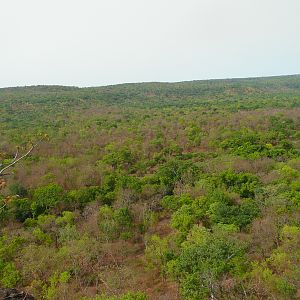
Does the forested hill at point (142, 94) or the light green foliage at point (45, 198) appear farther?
the forested hill at point (142, 94)

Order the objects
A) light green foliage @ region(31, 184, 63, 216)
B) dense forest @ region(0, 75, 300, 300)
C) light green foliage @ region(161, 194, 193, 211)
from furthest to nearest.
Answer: light green foliage @ region(31, 184, 63, 216)
light green foliage @ region(161, 194, 193, 211)
dense forest @ region(0, 75, 300, 300)

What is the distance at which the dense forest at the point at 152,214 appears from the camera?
15773mm

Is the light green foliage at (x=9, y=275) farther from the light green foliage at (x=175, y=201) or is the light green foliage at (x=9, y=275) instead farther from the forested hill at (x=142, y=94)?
the forested hill at (x=142, y=94)

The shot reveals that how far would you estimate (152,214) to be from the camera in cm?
2450

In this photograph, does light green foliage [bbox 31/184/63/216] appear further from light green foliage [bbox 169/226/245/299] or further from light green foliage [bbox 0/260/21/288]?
light green foliage [bbox 169/226/245/299]

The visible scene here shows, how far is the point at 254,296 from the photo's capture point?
48.0 ft

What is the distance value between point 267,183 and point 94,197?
12.6 meters

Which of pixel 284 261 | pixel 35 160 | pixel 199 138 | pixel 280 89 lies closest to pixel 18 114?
pixel 35 160

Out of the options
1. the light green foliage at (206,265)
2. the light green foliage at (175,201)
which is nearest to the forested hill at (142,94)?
the light green foliage at (175,201)

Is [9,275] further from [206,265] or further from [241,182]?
[241,182]

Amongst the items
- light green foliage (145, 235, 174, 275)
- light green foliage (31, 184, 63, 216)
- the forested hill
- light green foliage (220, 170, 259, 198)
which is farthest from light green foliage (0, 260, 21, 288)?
the forested hill

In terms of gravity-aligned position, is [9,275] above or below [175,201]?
below

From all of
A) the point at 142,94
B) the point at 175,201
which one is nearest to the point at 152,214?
the point at 175,201

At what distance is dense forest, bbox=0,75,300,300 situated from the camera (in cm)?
1577
